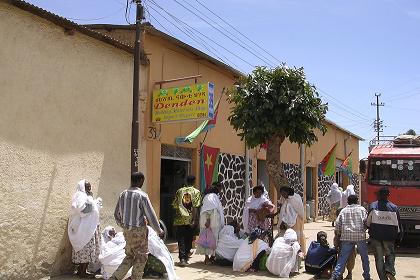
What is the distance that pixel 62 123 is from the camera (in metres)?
8.70

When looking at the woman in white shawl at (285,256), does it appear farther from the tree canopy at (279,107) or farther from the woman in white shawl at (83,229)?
the woman in white shawl at (83,229)

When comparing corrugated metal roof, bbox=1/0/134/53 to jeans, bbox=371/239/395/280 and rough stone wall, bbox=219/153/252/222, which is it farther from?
jeans, bbox=371/239/395/280

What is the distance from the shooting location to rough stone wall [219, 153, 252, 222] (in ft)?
46.5

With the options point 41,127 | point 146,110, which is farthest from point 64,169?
point 146,110

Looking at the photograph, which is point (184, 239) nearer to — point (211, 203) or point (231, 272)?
point (211, 203)

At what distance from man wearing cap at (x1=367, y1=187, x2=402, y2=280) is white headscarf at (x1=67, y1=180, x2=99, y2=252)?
4716 millimetres

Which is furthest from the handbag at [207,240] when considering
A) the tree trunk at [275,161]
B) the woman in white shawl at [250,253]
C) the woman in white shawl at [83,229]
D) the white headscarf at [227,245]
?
the woman in white shawl at [83,229]

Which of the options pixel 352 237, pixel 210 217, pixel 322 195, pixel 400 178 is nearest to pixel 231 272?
pixel 210 217

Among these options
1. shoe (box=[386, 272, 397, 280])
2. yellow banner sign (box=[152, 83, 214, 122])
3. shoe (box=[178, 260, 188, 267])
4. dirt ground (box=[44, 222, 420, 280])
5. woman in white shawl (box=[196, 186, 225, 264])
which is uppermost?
yellow banner sign (box=[152, 83, 214, 122])

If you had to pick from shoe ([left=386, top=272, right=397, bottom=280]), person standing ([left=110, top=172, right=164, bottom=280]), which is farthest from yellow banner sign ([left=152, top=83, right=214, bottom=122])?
shoe ([left=386, top=272, right=397, bottom=280])

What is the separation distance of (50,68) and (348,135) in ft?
77.5

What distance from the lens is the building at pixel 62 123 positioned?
7.75 metres

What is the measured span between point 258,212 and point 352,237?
7.06 ft

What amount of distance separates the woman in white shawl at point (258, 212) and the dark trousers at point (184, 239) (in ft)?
3.80
